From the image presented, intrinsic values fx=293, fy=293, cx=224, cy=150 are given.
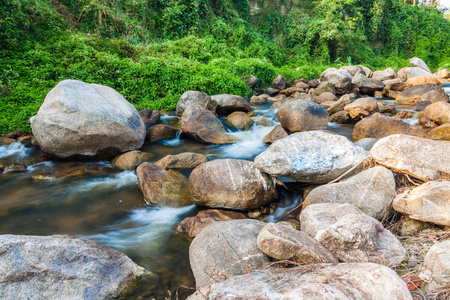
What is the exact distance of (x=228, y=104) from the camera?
10.0 m

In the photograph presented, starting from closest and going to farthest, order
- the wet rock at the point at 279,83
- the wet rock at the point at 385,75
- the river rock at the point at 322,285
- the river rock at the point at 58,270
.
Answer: the river rock at the point at 322,285, the river rock at the point at 58,270, the wet rock at the point at 279,83, the wet rock at the point at 385,75

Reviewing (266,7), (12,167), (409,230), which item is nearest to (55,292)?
(409,230)

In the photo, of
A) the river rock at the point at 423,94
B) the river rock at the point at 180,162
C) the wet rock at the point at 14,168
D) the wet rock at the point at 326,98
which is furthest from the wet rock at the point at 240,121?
the river rock at the point at 423,94

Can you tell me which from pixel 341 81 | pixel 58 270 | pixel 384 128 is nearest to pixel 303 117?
pixel 384 128

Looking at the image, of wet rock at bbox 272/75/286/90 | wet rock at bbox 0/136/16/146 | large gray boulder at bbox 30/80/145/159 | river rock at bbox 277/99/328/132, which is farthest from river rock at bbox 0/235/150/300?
wet rock at bbox 272/75/286/90

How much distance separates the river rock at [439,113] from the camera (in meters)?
8.12

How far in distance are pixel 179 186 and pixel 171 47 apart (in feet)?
37.8

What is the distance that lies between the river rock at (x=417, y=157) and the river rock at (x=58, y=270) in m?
3.78

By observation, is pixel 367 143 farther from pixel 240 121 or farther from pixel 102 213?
pixel 102 213

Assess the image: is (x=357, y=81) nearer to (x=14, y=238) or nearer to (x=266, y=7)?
(x=266, y=7)

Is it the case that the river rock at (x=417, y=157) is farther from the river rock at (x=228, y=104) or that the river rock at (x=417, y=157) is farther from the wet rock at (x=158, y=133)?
the river rock at (x=228, y=104)

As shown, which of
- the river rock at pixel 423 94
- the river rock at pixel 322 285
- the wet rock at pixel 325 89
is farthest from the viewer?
the wet rock at pixel 325 89

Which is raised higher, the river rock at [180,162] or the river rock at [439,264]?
the river rock at [439,264]

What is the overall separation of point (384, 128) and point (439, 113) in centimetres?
256
